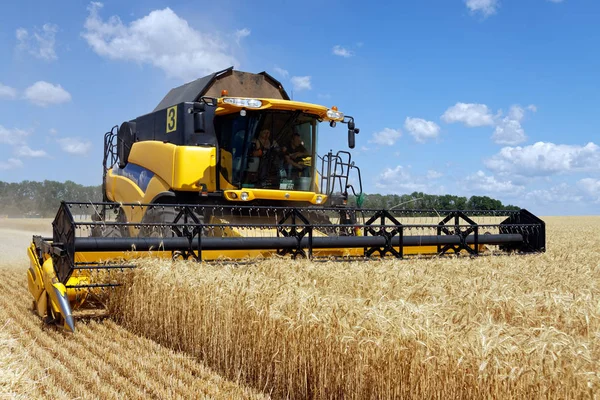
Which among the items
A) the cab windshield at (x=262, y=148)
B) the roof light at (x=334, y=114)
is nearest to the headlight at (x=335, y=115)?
the roof light at (x=334, y=114)

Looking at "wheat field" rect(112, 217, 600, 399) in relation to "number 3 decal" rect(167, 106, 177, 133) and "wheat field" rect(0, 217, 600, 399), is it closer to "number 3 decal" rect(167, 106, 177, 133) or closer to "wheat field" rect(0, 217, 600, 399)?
"wheat field" rect(0, 217, 600, 399)

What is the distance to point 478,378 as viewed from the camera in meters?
2.37

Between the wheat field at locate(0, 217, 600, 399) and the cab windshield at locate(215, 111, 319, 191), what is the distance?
95.8 inches

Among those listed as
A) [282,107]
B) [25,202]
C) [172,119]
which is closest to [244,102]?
[282,107]

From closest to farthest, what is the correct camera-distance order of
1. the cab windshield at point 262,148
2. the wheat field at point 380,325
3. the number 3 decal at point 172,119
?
1. the wheat field at point 380,325
2. the cab windshield at point 262,148
3. the number 3 decal at point 172,119

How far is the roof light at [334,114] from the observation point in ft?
26.7

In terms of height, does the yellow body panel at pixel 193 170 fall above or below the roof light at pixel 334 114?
below

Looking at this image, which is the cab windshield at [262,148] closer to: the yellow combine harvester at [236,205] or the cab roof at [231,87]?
the yellow combine harvester at [236,205]

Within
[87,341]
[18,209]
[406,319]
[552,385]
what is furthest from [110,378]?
[18,209]

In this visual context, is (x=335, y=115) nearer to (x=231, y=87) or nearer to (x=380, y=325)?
(x=231, y=87)

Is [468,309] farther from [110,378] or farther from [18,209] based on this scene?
[18,209]

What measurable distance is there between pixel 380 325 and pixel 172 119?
21.2ft

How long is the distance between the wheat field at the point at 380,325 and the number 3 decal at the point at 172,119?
348 cm

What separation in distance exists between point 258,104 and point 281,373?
Answer: 4600 mm
